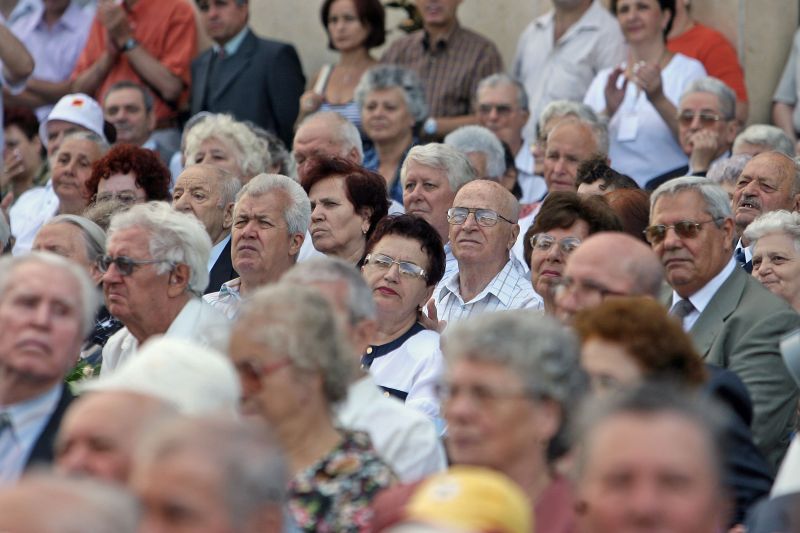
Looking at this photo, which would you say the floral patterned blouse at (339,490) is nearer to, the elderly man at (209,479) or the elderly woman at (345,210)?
the elderly man at (209,479)

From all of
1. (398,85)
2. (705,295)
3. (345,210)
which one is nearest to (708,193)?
(705,295)

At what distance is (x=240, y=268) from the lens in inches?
310

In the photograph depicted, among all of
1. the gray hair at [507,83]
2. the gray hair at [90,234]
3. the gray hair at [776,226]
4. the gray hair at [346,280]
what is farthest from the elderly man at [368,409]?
the gray hair at [507,83]

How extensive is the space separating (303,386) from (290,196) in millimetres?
3276

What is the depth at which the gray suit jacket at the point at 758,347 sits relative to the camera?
6191mm

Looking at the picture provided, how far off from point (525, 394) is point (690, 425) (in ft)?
2.18

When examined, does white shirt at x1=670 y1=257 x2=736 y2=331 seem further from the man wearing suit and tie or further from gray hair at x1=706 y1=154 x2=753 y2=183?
the man wearing suit and tie

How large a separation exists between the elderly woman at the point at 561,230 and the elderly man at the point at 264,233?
4.28ft

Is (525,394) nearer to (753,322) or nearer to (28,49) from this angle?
(753,322)

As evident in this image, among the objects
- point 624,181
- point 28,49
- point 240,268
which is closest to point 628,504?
point 240,268

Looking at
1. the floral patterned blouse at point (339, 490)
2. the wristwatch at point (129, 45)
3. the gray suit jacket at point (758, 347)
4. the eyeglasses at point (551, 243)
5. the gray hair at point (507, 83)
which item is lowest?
the wristwatch at point (129, 45)

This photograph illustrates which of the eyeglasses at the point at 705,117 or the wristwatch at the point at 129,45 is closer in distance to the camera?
the eyeglasses at the point at 705,117

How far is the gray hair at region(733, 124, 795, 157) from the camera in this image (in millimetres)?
9281

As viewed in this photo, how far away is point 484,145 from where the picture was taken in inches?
381
